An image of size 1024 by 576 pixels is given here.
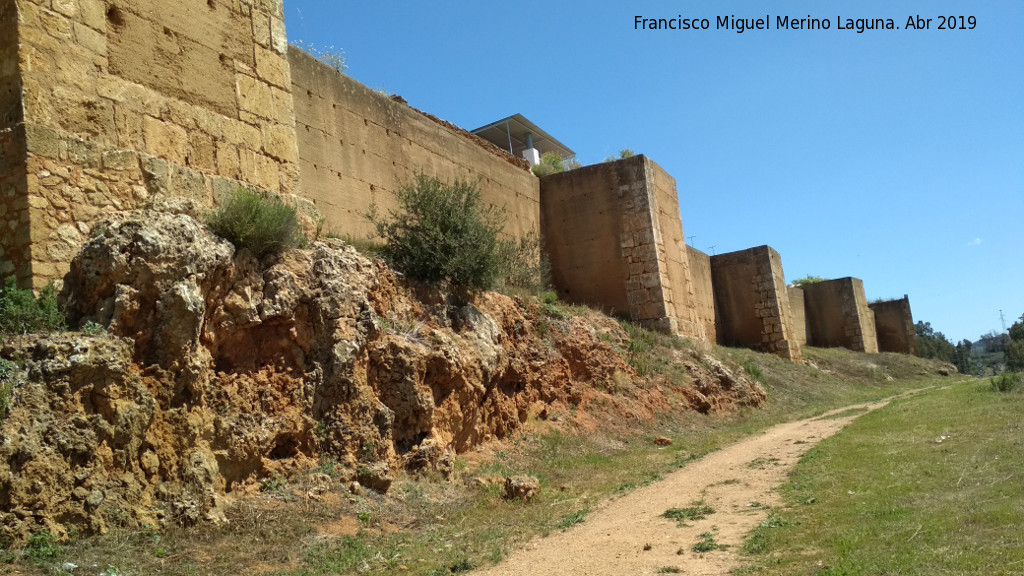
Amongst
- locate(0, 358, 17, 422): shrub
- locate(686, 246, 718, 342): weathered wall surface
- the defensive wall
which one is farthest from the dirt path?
locate(686, 246, 718, 342): weathered wall surface

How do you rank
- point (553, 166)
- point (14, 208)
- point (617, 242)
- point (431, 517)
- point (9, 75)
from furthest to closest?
point (553, 166)
point (617, 242)
point (431, 517)
point (9, 75)
point (14, 208)

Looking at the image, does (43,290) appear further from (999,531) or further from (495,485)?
(999,531)

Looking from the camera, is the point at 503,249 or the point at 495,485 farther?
the point at 503,249

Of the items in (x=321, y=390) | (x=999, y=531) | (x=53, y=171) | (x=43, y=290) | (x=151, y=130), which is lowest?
(x=999, y=531)

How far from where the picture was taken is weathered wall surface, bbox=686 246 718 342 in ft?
70.9

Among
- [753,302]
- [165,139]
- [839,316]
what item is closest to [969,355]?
[839,316]

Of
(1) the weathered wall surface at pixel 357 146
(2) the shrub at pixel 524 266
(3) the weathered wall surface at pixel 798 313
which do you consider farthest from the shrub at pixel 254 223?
(3) the weathered wall surface at pixel 798 313

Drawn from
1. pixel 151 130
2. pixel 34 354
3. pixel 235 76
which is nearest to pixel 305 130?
pixel 235 76

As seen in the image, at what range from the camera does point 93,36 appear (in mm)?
7043

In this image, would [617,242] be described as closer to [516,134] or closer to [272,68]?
[272,68]

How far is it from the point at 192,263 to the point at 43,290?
3.50 ft

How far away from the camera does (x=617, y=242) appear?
17.5 meters

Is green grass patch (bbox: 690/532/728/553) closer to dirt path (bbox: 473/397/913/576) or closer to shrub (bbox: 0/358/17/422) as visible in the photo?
dirt path (bbox: 473/397/913/576)

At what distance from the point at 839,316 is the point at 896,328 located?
4.68 meters
